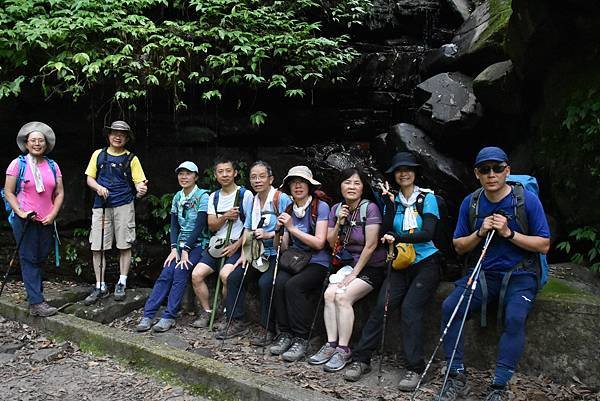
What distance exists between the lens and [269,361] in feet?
18.2

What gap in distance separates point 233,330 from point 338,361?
5.65 ft

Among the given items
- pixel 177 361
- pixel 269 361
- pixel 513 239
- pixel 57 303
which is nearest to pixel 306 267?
pixel 269 361

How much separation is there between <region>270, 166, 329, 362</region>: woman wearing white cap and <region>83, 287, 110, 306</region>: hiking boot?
2820 mm

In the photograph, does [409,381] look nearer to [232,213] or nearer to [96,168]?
[232,213]

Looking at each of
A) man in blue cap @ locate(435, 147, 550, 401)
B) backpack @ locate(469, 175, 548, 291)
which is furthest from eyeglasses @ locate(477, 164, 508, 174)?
backpack @ locate(469, 175, 548, 291)

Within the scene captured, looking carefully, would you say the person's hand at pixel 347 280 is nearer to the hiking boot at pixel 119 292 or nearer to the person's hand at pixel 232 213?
the person's hand at pixel 232 213

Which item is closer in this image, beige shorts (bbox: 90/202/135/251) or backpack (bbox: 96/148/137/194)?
backpack (bbox: 96/148/137/194)

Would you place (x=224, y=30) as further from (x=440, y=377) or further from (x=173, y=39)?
(x=440, y=377)

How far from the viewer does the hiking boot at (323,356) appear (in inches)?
210

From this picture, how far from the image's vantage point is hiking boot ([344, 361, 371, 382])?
16.2ft

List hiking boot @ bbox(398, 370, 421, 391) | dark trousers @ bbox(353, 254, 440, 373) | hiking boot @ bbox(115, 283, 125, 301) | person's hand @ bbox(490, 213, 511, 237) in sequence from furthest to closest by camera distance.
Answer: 1. hiking boot @ bbox(115, 283, 125, 301)
2. dark trousers @ bbox(353, 254, 440, 373)
3. hiking boot @ bbox(398, 370, 421, 391)
4. person's hand @ bbox(490, 213, 511, 237)

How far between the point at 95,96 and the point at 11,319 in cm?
396

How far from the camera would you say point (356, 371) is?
4977 millimetres

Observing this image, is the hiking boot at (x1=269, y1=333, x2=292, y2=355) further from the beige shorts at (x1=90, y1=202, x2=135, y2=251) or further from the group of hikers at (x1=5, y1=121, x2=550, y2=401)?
the beige shorts at (x1=90, y1=202, x2=135, y2=251)
